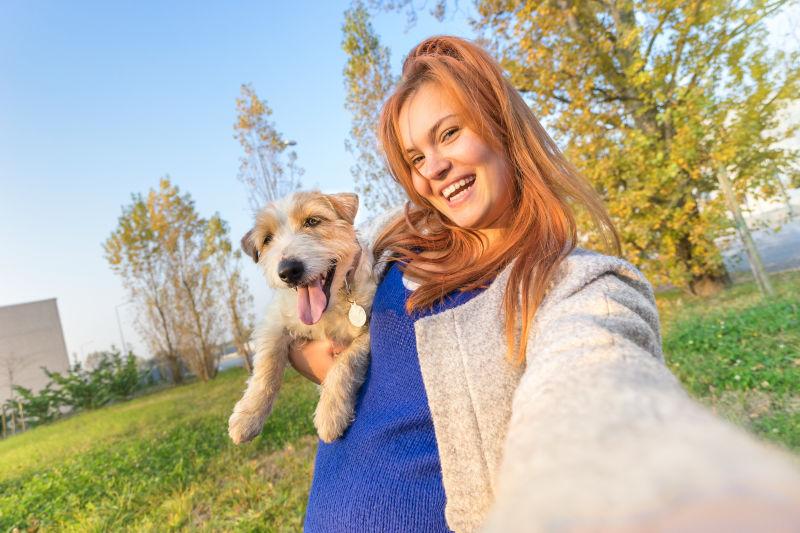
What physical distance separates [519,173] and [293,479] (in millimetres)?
4175

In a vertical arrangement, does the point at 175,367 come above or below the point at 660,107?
below

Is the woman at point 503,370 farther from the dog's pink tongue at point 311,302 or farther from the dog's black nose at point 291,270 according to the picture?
the dog's black nose at point 291,270

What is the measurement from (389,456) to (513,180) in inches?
48.5

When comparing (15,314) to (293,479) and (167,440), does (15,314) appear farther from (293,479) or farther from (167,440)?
(293,479)

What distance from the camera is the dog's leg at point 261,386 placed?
7.60 ft

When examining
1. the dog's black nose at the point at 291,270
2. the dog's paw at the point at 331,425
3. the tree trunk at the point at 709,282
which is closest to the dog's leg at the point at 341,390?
the dog's paw at the point at 331,425

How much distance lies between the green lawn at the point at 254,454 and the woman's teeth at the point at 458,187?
314cm

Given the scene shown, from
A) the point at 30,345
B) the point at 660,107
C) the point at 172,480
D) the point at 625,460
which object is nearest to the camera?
the point at 625,460

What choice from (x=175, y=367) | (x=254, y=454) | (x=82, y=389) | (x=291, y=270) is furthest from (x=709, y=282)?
(x=82, y=389)

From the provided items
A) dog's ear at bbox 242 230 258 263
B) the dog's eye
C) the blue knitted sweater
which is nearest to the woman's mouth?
the blue knitted sweater

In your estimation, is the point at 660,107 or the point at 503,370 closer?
the point at 503,370

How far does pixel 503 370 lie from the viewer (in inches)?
49.3

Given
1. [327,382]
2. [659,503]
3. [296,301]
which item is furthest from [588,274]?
[296,301]

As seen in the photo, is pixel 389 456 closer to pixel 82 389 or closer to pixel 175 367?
pixel 82 389
